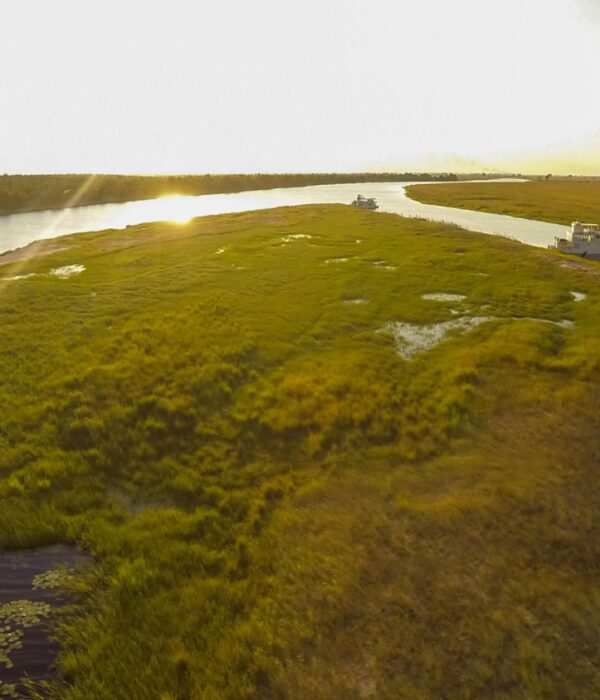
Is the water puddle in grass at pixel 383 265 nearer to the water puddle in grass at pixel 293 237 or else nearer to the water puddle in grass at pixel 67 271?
the water puddle in grass at pixel 293 237

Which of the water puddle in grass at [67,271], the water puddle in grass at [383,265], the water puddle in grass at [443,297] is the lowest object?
the water puddle in grass at [443,297]

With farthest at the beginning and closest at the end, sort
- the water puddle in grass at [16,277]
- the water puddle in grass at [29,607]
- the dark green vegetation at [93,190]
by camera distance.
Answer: the dark green vegetation at [93,190] → the water puddle in grass at [16,277] → the water puddle in grass at [29,607]

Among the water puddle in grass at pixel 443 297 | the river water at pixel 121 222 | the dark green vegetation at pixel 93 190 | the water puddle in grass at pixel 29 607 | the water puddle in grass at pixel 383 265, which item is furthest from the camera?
the dark green vegetation at pixel 93 190

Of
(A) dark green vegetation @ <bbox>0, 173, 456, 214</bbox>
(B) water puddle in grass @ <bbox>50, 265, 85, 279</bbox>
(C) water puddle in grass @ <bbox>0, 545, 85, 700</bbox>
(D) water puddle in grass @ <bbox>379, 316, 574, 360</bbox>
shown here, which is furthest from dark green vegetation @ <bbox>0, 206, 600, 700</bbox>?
(A) dark green vegetation @ <bbox>0, 173, 456, 214</bbox>

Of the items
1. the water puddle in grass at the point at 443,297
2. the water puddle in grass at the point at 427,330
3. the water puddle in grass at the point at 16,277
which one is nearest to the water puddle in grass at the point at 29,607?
the water puddle in grass at the point at 427,330

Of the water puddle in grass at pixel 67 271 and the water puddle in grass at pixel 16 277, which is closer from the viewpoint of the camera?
the water puddle in grass at pixel 16 277

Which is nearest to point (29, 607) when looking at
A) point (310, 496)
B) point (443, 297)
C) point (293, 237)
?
point (310, 496)
